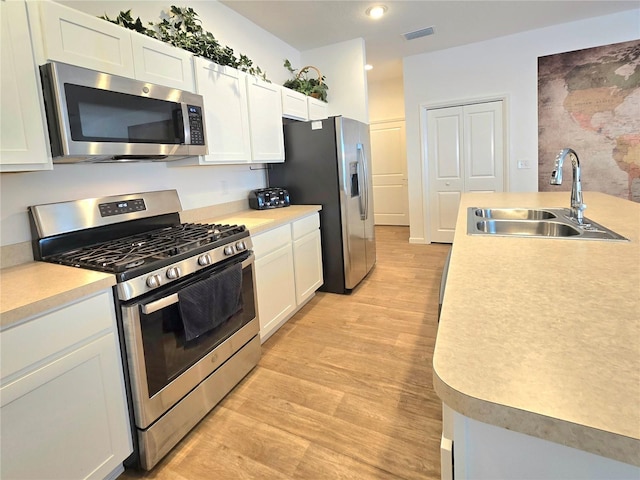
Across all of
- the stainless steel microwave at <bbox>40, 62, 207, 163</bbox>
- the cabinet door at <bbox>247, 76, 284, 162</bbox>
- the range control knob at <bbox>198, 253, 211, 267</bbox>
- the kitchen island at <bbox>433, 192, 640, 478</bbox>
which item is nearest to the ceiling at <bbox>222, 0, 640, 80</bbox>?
the cabinet door at <bbox>247, 76, 284, 162</bbox>

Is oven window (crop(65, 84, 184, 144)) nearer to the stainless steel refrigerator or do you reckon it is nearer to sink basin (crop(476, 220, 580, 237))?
the stainless steel refrigerator

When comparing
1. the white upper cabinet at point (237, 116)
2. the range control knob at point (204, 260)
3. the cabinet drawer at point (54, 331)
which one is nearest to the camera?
the cabinet drawer at point (54, 331)

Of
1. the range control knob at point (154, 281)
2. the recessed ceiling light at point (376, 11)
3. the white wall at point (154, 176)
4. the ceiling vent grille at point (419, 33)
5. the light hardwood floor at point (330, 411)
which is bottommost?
the light hardwood floor at point (330, 411)

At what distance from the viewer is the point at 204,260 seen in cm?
177

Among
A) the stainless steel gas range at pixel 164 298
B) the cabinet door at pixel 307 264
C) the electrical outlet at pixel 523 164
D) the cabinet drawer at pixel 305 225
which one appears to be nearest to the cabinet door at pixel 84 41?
the stainless steel gas range at pixel 164 298

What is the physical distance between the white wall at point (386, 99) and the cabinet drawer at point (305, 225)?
4.04 m

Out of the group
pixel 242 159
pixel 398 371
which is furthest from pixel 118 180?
pixel 398 371

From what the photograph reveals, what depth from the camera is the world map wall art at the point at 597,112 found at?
13.0 ft

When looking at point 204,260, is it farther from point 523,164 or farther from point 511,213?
point 523,164

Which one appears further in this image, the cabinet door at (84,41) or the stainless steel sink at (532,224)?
the stainless steel sink at (532,224)

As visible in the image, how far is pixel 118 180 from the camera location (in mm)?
2100

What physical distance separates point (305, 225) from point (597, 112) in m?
3.76

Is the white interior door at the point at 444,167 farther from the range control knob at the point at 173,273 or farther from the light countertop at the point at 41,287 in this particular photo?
the light countertop at the point at 41,287

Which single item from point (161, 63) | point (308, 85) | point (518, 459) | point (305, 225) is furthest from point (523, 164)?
point (518, 459)
